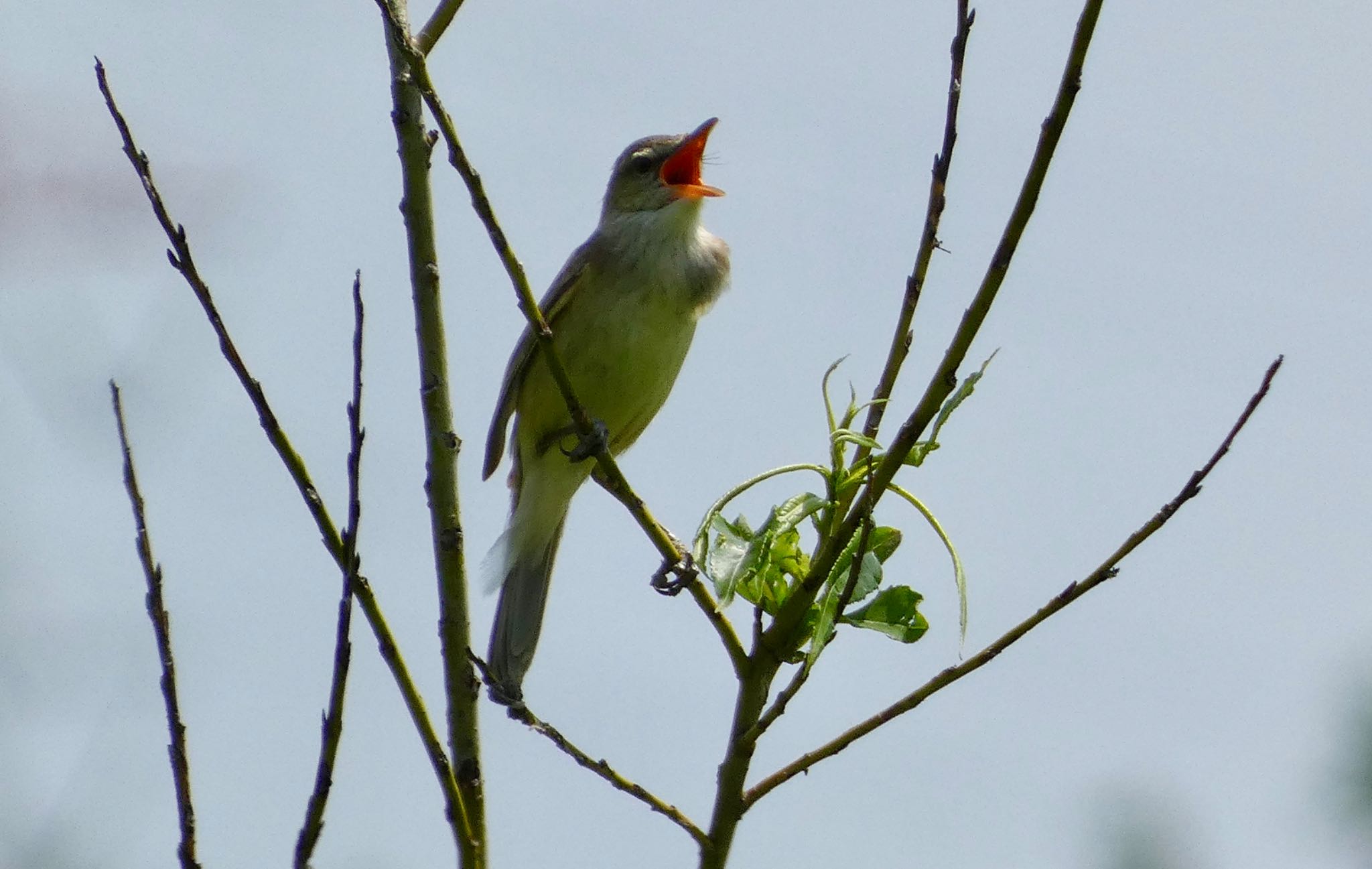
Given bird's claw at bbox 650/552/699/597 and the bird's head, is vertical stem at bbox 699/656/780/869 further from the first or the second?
the bird's head

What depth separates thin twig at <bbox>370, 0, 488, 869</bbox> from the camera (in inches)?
113

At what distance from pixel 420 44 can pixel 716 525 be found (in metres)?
1.37

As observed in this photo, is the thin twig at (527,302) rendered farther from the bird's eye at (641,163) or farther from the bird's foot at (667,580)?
the bird's eye at (641,163)

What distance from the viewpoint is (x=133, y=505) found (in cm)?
222

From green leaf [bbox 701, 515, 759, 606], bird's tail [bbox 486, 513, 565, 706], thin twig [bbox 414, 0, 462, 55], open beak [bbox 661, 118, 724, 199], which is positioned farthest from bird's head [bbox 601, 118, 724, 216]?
green leaf [bbox 701, 515, 759, 606]

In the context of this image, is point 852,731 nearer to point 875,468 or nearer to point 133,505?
point 875,468

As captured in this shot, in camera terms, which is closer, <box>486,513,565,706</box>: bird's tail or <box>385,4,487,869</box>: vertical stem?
<box>385,4,487,869</box>: vertical stem

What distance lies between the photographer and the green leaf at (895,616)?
263cm

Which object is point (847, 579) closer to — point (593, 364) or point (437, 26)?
point (437, 26)

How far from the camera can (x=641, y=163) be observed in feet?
19.4

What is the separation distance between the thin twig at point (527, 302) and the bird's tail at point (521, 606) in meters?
1.54

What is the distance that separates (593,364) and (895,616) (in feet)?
8.59

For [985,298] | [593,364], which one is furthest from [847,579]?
[593,364]

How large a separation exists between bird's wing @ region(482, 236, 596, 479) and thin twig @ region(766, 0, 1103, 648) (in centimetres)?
299
